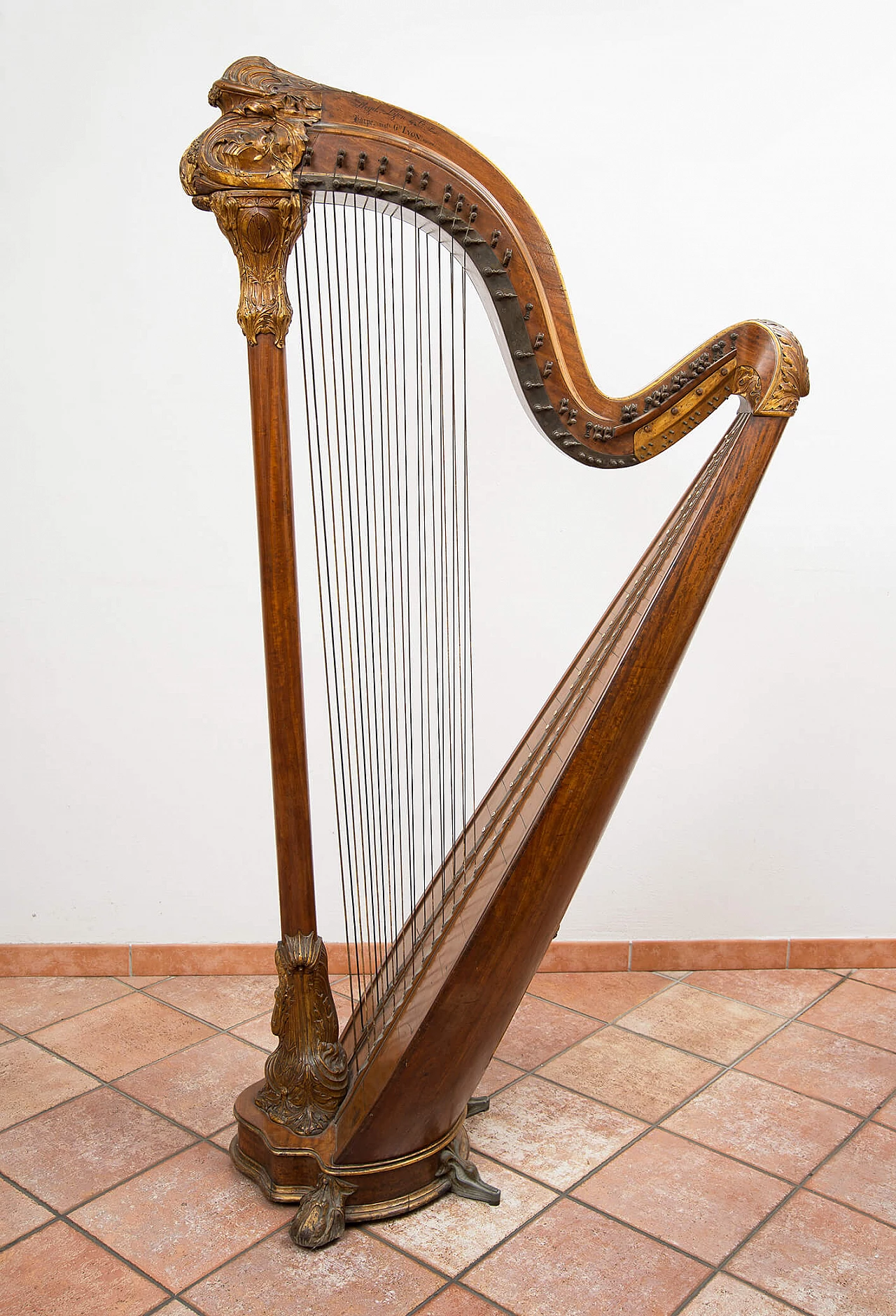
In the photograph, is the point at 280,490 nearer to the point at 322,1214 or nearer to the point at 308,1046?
the point at 308,1046

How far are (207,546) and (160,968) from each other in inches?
42.3

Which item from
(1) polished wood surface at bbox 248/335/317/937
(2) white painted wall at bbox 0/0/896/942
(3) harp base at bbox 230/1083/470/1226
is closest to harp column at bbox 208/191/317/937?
(1) polished wood surface at bbox 248/335/317/937

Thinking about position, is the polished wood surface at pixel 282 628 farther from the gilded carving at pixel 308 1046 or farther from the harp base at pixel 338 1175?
the harp base at pixel 338 1175

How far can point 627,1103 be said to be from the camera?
2.08 meters

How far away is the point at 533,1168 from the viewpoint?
1852 mm

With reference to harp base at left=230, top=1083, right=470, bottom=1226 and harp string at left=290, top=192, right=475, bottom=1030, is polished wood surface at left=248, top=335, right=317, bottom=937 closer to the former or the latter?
harp string at left=290, top=192, right=475, bottom=1030

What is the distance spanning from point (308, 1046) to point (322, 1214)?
253 mm

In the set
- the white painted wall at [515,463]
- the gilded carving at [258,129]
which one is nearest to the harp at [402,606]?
the gilded carving at [258,129]

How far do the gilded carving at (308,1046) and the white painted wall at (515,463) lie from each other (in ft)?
3.47

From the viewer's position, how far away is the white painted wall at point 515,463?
2.44 m

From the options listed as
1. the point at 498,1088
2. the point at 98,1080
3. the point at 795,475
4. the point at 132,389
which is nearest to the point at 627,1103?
the point at 498,1088

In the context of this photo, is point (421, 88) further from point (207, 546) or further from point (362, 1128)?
point (362, 1128)

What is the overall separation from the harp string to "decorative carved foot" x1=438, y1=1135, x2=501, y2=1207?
0.88 ft

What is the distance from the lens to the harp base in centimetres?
167
